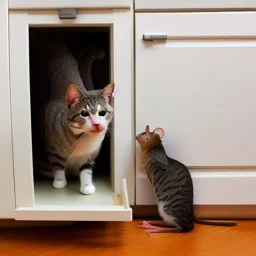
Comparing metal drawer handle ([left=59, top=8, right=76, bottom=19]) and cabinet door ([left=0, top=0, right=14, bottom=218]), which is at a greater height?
metal drawer handle ([left=59, top=8, right=76, bottom=19])

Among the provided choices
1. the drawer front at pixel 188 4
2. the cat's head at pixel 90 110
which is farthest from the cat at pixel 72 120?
the drawer front at pixel 188 4

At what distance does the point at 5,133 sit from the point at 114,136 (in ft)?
0.96

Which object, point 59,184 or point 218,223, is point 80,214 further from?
point 218,223

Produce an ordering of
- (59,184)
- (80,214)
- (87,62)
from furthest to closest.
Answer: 1. (87,62)
2. (59,184)
3. (80,214)

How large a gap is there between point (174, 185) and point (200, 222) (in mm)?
146

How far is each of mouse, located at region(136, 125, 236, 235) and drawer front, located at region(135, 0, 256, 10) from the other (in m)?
0.32

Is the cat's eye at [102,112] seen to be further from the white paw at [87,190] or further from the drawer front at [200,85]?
the white paw at [87,190]

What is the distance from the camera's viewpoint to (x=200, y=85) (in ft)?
3.84

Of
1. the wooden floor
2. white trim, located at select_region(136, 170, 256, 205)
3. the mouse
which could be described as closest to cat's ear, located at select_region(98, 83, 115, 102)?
the mouse

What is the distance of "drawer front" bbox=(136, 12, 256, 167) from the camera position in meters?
1.15

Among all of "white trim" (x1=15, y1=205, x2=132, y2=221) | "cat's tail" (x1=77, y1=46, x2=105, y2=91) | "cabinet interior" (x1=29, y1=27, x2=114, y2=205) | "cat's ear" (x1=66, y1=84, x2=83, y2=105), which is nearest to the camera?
"white trim" (x1=15, y1=205, x2=132, y2=221)

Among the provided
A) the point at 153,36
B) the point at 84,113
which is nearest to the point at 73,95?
the point at 84,113

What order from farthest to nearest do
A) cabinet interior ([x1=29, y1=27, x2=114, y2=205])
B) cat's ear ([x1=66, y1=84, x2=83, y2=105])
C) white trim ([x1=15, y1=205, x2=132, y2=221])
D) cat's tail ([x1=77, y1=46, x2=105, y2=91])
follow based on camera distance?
cat's tail ([x1=77, y1=46, x2=105, y2=91]) < cabinet interior ([x1=29, y1=27, x2=114, y2=205]) < cat's ear ([x1=66, y1=84, x2=83, y2=105]) < white trim ([x1=15, y1=205, x2=132, y2=221])

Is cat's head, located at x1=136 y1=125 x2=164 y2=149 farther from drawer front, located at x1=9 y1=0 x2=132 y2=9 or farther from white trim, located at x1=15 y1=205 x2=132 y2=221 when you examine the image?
drawer front, located at x1=9 y1=0 x2=132 y2=9
